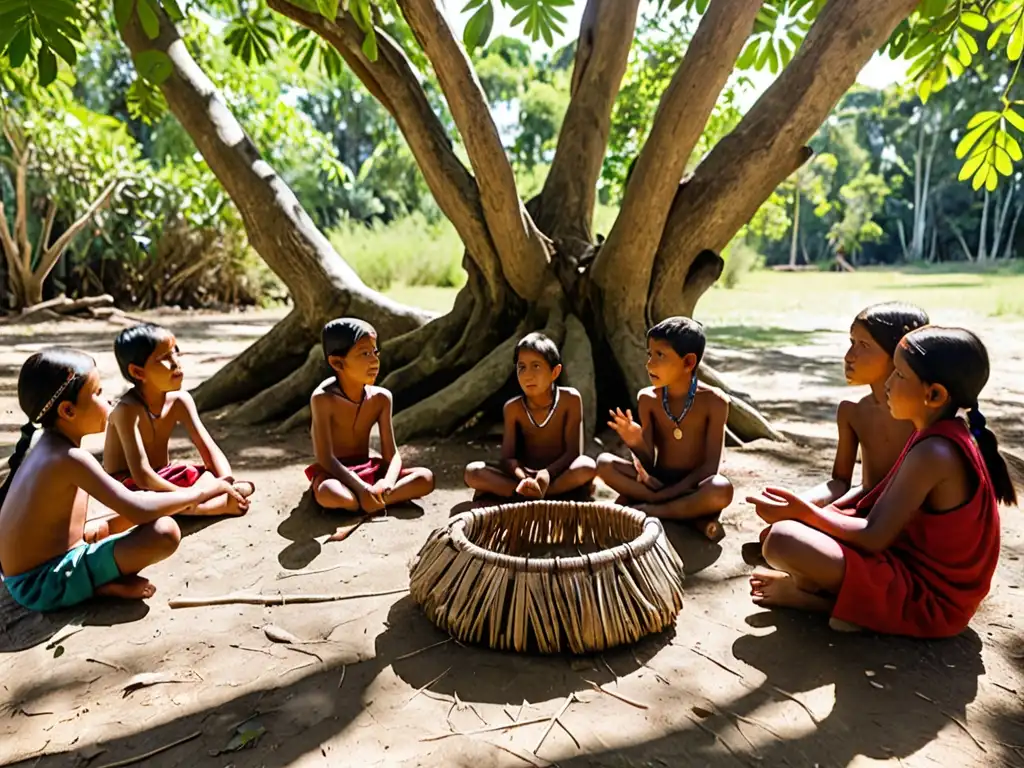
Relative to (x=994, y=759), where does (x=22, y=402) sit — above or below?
above

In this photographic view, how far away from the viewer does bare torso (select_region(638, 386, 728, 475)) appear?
3225mm

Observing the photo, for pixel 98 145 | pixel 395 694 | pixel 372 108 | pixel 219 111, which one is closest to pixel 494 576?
pixel 395 694

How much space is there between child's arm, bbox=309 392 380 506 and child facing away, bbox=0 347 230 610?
90 centimetres

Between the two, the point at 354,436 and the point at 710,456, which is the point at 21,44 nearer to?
the point at 354,436

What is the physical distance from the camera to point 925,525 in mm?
2211

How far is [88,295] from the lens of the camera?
1411cm

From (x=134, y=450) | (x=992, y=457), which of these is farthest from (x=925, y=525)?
(x=134, y=450)

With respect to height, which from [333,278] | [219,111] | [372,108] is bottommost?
[333,278]

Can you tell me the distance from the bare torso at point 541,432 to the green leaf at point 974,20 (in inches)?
115

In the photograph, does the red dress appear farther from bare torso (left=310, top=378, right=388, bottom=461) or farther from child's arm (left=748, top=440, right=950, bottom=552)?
bare torso (left=310, top=378, right=388, bottom=461)

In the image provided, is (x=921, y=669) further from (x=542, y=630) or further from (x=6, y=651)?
(x=6, y=651)

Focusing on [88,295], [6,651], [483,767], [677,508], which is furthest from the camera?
[88,295]

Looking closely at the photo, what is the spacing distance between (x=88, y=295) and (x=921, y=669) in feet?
49.9

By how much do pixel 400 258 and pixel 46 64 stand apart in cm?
1605
